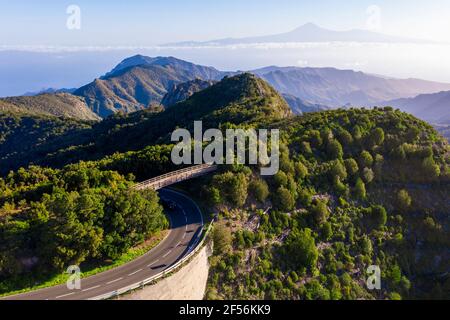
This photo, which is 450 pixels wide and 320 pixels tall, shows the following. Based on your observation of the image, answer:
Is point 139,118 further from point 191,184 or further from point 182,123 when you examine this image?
point 191,184

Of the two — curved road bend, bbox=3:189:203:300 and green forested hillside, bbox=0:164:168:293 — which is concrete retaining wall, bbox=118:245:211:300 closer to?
curved road bend, bbox=3:189:203:300

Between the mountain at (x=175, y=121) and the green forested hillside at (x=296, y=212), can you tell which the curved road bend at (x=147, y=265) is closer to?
the green forested hillside at (x=296, y=212)

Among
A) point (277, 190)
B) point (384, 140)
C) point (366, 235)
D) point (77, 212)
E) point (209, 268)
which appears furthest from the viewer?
point (384, 140)

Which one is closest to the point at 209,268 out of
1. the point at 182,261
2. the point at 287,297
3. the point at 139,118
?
the point at 182,261

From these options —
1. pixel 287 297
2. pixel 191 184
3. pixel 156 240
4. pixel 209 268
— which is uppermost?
pixel 191 184

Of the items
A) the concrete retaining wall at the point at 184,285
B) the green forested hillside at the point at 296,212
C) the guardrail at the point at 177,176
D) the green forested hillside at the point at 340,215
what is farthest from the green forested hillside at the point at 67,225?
the green forested hillside at the point at 340,215

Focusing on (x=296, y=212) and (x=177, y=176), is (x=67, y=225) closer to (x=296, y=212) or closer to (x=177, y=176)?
(x=177, y=176)

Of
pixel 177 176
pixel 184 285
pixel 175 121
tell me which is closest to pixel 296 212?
pixel 177 176
